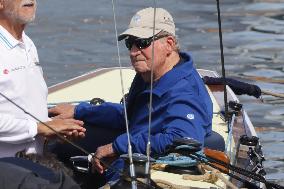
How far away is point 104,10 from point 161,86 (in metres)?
12.9

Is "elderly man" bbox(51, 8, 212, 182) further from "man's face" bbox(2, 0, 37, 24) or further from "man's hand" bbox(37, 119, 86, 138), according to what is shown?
"man's face" bbox(2, 0, 37, 24)

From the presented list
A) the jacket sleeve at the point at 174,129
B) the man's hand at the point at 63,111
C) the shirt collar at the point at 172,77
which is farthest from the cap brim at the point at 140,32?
the man's hand at the point at 63,111

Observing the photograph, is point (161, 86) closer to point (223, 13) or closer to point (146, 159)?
point (146, 159)

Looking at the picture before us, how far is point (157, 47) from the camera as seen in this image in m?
5.66

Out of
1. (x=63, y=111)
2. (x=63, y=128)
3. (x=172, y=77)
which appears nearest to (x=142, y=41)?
(x=172, y=77)

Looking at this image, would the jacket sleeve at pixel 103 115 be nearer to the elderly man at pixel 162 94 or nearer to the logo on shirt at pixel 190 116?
the elderly man at pixel 162 94

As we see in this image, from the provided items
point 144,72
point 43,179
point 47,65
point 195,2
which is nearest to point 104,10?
point 195,2

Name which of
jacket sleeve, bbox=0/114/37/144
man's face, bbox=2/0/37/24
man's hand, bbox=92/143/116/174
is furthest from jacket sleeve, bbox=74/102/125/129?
man's face, bbox=2/0/37/24

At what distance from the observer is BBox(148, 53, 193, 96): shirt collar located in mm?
5664

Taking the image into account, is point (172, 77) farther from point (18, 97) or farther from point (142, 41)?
point (18, 97)

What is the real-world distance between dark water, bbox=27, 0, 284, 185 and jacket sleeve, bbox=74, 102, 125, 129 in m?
3.84

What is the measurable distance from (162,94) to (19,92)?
751 millimetres

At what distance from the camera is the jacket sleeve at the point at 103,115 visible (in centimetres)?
632

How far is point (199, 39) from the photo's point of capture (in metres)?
16.0
